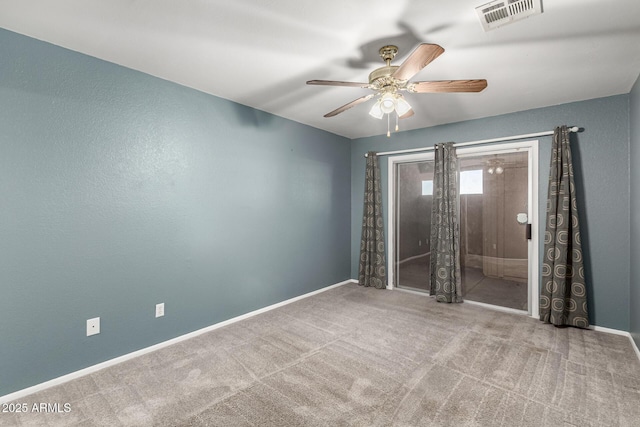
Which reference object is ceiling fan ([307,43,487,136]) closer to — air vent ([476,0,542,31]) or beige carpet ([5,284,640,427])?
air vent ([476,0,542,31])

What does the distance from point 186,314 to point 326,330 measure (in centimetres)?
137

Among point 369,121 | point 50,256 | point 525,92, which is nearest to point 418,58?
point 525,92

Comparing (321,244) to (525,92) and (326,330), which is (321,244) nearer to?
(326,330)

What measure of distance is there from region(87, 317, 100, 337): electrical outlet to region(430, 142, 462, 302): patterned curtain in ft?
11.8

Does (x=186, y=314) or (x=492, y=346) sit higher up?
(x=186, y=314)

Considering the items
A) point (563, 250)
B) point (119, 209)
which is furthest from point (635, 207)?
point (119, 209)

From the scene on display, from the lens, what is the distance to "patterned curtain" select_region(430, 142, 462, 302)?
3797 mm

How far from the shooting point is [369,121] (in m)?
3.87

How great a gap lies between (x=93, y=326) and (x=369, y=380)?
6.97 ft

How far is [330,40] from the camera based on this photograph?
2.01m

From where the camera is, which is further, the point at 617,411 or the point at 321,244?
the point at 321,244

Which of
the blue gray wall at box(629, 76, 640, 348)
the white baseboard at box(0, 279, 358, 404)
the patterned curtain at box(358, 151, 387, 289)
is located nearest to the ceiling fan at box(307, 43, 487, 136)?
the blue gray wall at box(629, 76, 640, 348)

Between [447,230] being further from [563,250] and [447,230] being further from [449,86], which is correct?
[449,86]

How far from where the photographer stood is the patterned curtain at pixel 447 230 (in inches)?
149
